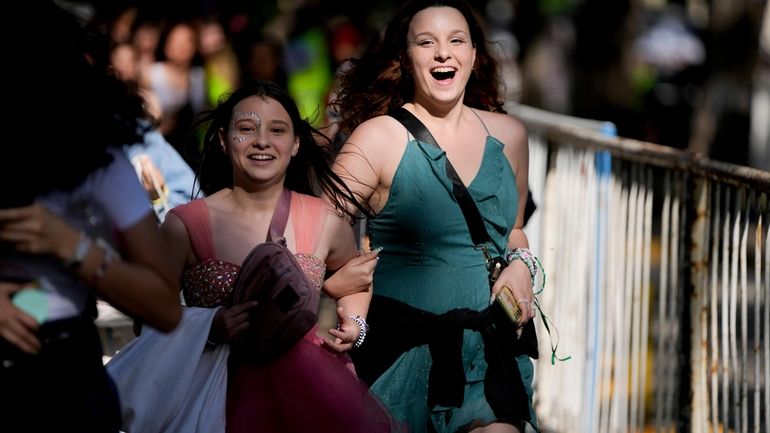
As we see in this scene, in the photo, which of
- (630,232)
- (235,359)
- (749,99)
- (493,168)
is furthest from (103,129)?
(749,99)

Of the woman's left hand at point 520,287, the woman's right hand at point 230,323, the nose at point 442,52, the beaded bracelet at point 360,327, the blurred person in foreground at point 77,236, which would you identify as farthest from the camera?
the nose at point 442,52

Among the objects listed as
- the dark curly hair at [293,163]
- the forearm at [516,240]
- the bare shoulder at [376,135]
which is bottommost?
the forearm at [516,240]

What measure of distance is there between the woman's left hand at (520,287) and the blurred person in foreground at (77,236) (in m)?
2.27

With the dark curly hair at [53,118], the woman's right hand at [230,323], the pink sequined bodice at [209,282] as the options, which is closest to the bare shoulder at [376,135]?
the pink sequined bodice at [209,282]

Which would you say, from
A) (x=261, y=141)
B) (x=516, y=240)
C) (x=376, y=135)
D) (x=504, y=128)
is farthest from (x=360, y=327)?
(x=504, y=128)

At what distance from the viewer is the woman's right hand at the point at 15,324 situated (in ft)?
10.8

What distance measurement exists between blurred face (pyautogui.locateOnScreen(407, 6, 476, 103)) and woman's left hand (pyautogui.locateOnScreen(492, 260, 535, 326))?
658 millimetres

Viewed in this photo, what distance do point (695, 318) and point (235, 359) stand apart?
2493 mm

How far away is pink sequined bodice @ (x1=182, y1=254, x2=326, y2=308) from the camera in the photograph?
4770 mm

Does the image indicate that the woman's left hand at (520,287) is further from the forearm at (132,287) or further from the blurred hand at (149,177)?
the forearm at (132,287)

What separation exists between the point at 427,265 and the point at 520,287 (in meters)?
0.34

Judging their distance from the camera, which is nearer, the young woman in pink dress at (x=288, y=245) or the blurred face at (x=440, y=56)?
the young woman in pink dress at (x=288, y=245)

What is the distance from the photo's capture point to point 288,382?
475 centimetres

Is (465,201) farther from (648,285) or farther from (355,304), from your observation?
(648,285)
